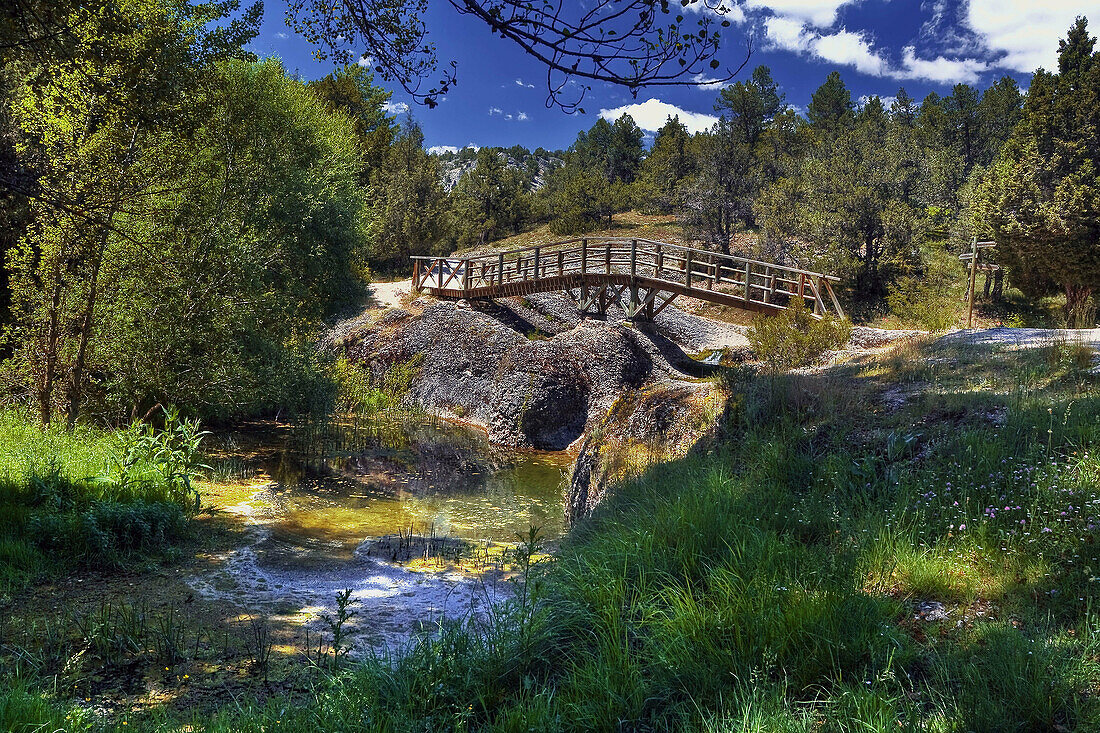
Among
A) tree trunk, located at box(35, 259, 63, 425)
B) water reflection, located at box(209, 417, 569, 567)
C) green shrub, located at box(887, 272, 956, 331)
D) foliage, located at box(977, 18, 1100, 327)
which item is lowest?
water reflection, located at box(209, 417, 569, 567)

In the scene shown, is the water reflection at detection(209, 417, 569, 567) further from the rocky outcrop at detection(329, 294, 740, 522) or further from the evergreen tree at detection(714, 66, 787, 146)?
the evergreen tree at detection(714, 66, 787, 146)

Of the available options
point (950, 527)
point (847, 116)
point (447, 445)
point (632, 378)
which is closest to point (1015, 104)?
point (847, 116)

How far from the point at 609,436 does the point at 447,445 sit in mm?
6229

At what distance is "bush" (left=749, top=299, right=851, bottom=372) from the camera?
42.4 ft

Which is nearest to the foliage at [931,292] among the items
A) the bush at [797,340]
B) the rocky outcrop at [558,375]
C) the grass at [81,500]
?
the bush at [797,340]

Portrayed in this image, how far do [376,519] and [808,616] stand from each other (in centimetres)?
720

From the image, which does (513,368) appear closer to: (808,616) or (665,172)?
(808,616)

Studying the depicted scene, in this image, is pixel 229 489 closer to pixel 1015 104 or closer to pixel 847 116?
pixel 847 116

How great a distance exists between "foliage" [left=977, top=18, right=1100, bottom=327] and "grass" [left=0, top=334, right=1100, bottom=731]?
2308 centimetres

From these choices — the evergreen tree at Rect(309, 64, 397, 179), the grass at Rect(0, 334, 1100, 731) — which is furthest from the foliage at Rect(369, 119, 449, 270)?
the grass at Rect(0, 334, 1100, 731)

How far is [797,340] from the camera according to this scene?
43.2 ft

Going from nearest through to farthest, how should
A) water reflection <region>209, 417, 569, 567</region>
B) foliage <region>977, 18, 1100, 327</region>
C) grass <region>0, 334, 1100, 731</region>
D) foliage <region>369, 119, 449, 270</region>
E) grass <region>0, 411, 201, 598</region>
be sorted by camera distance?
grass <region>0, 334, 1100, 731</region>
grass <region>0, 411, 201, 598</region>
water reflection <region>209, 417, 569, 567</region>
foliage <region>977, 18, 1100, 327</region>
foliage <region>369, 119, 449, 270</region>

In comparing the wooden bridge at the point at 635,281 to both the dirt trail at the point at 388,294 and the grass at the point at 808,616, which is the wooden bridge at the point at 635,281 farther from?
the grass at the point at 808,616

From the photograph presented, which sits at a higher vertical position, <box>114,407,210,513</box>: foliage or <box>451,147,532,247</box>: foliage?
<box>451,147,532,247</box>: foliage
